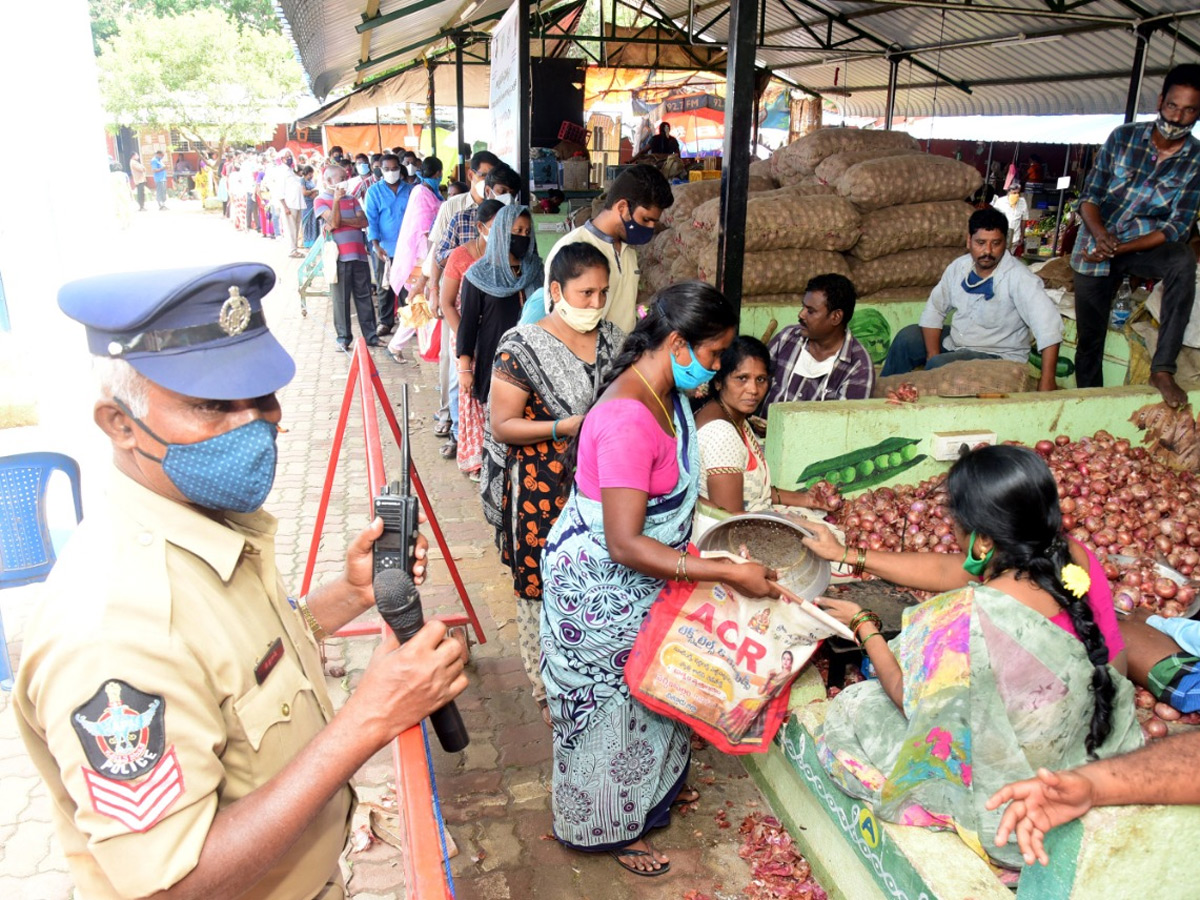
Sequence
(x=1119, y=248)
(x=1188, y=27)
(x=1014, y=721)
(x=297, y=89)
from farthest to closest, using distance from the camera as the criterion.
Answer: (x=297, y=89) < (x=1188, y=27) < (x=1119, y=248) < (x=1014, y=721)

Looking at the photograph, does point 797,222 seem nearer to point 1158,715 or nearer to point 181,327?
point 1158,715

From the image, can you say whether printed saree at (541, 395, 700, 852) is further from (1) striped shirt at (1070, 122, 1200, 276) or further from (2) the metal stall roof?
(2) the metal stall roof

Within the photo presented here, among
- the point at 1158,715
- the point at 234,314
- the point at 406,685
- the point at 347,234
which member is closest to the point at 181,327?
the point at 234,314

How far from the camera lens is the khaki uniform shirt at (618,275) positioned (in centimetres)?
491

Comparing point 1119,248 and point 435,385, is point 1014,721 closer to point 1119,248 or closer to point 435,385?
point 1119,248

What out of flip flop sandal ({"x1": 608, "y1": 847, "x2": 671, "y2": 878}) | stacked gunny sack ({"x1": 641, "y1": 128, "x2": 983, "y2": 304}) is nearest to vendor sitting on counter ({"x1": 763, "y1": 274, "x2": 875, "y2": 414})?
stacked gunny sack ({"x1": 641, "y1": 128, "x2": 983, "y2": 304})

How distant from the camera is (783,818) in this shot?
3.27 metres

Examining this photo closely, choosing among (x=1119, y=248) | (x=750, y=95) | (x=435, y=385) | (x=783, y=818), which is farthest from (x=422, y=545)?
(x=435, y=385)

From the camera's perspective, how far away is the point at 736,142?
165 inches

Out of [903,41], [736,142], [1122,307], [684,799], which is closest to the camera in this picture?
[684,799]

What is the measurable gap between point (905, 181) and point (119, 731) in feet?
20.9

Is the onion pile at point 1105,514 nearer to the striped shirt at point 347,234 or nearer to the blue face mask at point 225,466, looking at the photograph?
the blue face mask at point 225,466

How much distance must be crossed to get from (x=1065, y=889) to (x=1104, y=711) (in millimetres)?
455

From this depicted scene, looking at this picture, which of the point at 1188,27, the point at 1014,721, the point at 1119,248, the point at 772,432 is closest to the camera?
the point at 1014,721
